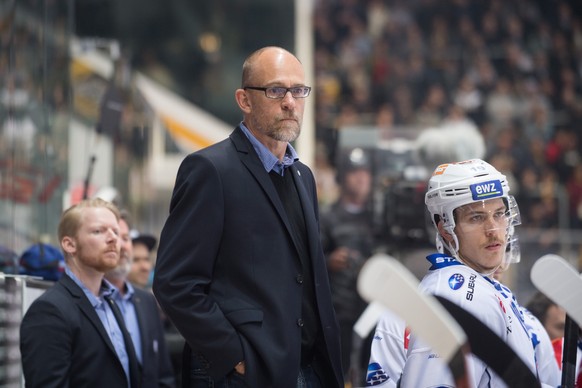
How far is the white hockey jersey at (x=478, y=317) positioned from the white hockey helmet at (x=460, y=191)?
0.58 feet

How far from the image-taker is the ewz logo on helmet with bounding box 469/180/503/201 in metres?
3.69

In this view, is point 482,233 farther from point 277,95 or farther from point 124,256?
point 124,256

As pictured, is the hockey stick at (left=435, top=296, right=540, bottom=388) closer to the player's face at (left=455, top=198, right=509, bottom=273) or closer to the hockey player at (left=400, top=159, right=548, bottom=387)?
the hockey player at (left=400, top=159, right=548, bottom=387)

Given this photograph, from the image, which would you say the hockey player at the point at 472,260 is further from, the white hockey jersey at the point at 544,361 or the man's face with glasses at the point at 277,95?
the man's face with glasses at the point at 277,95

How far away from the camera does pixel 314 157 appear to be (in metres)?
14.4

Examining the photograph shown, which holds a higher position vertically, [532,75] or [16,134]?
[532,75]

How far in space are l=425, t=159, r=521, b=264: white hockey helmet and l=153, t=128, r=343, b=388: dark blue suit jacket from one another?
446 mm

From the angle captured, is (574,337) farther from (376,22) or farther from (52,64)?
(376,22)

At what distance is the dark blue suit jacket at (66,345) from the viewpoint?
4.06m

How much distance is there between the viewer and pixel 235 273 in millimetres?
3602

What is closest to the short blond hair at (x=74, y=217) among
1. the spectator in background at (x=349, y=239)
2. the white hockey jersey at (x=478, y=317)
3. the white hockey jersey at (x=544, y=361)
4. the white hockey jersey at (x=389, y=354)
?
the white hockey jersey at (x=389, y=354)

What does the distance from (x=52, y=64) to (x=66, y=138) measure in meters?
0.42

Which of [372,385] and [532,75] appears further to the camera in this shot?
[532,75]

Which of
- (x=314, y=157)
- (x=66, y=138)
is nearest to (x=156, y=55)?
(x=314, y=157)
